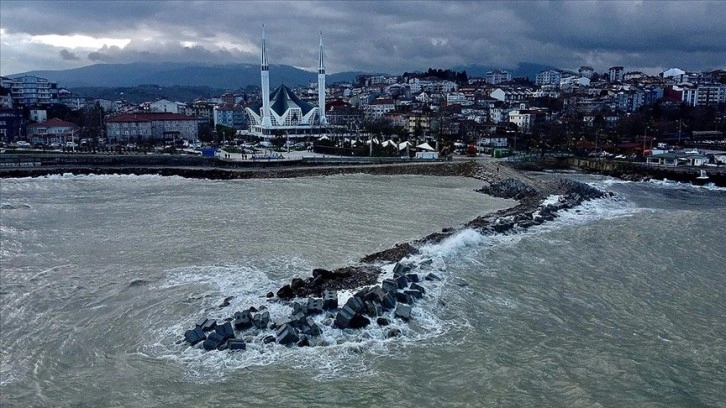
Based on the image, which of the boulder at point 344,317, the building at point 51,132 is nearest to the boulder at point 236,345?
the boulder at point 344,317

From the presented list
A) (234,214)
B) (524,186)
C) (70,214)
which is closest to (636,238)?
(524,186)

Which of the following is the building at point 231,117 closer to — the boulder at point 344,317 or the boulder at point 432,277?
the boulder at point 432,277

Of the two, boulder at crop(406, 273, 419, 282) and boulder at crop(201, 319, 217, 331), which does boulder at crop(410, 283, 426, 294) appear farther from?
boulder at crop(201, 319, 217, 331)

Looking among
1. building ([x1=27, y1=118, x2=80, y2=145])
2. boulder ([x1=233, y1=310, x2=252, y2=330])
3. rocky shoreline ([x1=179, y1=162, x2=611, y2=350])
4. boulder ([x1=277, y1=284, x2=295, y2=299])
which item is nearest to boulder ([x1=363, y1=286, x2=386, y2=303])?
rocky shoreline ([x1=179, y1=162, x2=611, y2=350])

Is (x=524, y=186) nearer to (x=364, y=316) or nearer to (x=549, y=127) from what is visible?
(x=364, y=316)

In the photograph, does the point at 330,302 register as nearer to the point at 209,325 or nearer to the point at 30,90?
the point at 209,325

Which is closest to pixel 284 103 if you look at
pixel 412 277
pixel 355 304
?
pixel 412 277
